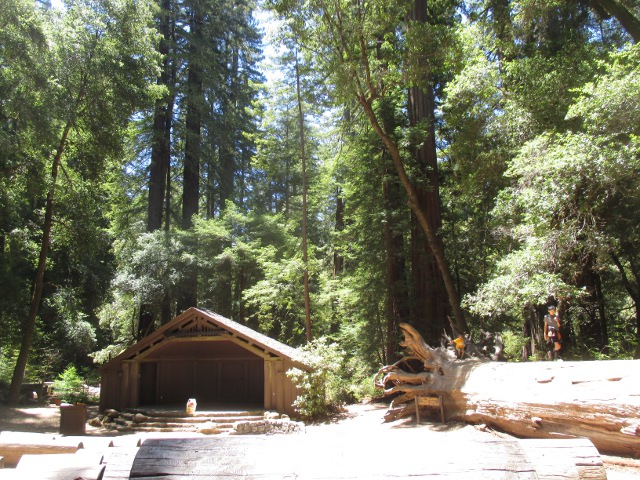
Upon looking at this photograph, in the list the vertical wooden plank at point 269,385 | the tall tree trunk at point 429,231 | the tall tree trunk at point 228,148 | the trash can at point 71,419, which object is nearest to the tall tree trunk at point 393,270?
the tall tree trunk at point 429,231

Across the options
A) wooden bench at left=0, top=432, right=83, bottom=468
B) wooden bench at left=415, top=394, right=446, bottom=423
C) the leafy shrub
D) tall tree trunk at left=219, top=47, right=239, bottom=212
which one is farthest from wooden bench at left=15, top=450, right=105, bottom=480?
A: tall tree trunk at left=219, top=47, right=239, bottom=212

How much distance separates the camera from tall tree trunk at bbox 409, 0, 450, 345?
16000mm

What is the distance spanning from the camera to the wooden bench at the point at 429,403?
11008 millimetres

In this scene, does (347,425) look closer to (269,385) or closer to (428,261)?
(269,385)

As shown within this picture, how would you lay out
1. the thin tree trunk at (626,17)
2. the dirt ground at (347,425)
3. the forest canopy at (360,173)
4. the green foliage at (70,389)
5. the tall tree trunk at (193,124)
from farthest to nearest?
the tall tree trunk at (193,124)
the green foliage at (70,389)
the thin tree trunk at (626,17)
the forest canopy at (360,173)
the dirt ground at (347,425)

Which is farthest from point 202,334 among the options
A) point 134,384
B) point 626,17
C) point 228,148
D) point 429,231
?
point 626,17

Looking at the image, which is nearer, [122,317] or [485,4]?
[485,4]

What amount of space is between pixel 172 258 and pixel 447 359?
14.9 m

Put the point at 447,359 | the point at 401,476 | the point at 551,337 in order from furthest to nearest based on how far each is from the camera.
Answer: the point at 447,359, the point at 551,337, the point at 401,476

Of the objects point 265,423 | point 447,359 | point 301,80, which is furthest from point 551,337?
point 301,80

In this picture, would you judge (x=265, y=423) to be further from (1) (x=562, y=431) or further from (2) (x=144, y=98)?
(2) (x=144, y=98)

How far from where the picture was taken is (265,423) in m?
13.1

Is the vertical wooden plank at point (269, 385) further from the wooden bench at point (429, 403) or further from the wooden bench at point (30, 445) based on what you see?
the wooden bench at point (30, 445)

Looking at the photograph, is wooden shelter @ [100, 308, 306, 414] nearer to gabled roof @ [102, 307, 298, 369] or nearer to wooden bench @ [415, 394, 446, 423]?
gabled roof @ [102, 307, 298, 369]
